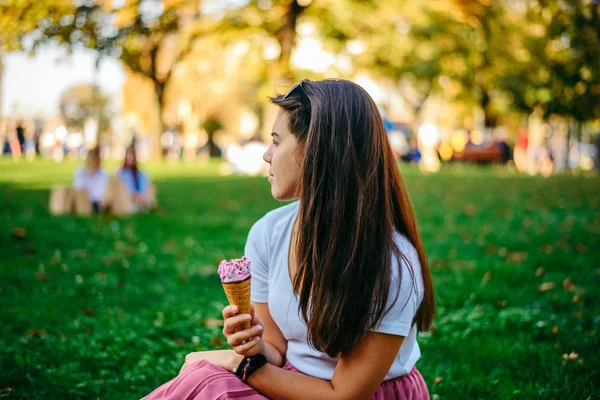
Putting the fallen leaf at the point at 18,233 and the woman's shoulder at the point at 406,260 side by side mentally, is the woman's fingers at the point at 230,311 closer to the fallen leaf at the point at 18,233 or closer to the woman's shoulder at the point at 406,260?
the woman's shoulder at the point at 406,260

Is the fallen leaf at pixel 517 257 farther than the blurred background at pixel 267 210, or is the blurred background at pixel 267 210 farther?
the fallen leaf at pixel 517 257

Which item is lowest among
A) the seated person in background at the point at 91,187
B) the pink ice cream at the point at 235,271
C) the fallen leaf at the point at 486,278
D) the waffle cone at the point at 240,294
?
the fallen leaf at the point at 486,278

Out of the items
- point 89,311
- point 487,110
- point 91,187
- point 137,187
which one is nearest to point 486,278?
point 89,311

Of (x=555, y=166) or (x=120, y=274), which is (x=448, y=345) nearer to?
(x=120, y=274)

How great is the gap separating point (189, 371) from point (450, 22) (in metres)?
21.6

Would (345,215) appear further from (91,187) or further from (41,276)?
(91,187)

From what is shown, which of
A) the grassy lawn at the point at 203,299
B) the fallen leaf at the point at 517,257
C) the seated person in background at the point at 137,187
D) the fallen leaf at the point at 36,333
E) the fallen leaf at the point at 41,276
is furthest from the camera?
the seated person in background at the point at 137,187

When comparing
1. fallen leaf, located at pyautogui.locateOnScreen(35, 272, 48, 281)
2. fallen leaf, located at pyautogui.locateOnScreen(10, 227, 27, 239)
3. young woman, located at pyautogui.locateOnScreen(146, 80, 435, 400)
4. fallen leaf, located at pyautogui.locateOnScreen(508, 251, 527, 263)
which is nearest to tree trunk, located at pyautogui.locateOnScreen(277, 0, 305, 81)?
fallen leaf, located at pyautogui.locateOnScreen(10, 227, 27, 239)

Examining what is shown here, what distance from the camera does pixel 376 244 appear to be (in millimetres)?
2168

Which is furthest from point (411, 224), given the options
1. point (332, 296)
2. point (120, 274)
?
point (120, 274)

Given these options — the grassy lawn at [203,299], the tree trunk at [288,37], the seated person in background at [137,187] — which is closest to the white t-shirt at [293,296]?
the grassy lawn at [203,299]

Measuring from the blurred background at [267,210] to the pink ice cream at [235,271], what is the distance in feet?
3.09

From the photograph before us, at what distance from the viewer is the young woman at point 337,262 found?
6.97ft

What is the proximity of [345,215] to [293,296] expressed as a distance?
16.5 inches
